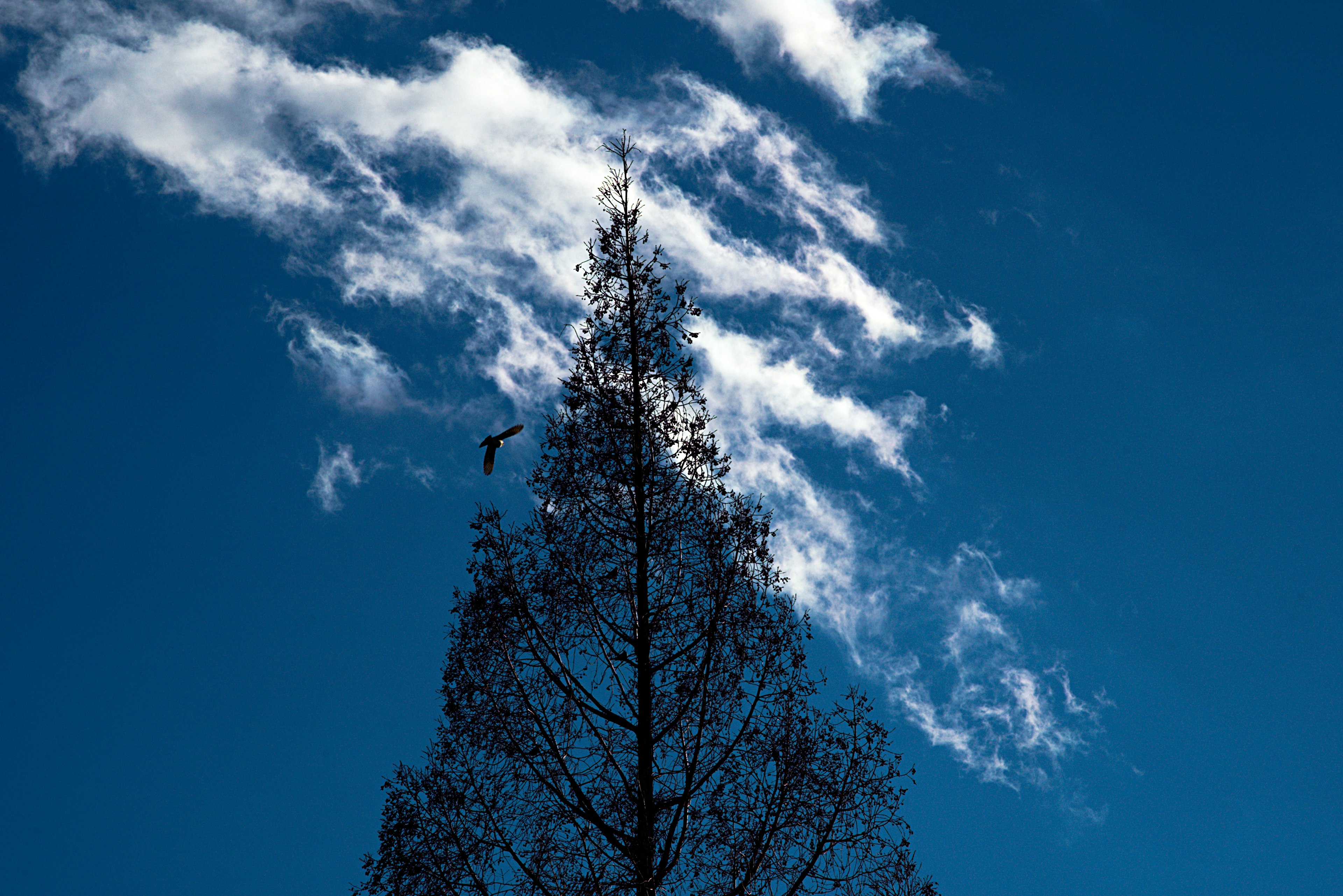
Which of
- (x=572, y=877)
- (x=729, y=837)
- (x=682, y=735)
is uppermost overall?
(x=682, y=735)

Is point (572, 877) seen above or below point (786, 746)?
below

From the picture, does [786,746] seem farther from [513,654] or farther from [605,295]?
[605,295]

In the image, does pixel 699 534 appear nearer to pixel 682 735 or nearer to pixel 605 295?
pixel 682 735

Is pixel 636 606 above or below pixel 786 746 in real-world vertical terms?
above

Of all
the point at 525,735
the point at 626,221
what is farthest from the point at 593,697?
the point at 626,221

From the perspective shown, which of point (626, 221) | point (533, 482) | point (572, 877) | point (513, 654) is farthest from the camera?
point (626, 221)

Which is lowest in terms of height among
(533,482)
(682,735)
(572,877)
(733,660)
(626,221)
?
(572,877)

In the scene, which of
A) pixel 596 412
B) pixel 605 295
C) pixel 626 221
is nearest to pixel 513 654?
pixel 596 412

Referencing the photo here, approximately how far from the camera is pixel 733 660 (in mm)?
9008

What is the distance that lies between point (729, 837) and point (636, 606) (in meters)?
2.26

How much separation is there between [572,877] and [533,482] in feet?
11.8

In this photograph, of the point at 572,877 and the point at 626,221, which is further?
the point at 626,221

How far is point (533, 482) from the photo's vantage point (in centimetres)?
956

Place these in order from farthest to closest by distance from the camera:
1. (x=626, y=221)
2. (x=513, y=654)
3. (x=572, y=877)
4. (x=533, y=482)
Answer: (x=626, y=221), (x=533, y=482), (x=513, y=654), (x=572, y=877)
